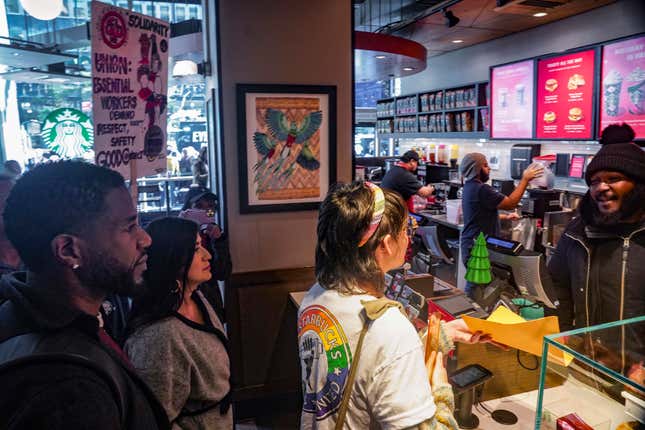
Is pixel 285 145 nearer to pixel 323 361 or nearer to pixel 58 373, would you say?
pixel 323 361

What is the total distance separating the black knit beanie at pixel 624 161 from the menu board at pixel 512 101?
185 inches

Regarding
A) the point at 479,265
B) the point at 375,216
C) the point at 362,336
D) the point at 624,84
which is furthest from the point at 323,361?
the point at 624,84

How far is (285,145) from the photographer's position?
123 inches

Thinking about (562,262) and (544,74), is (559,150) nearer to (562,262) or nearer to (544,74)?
(544,74)

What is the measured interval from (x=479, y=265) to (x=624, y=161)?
726 millimetres

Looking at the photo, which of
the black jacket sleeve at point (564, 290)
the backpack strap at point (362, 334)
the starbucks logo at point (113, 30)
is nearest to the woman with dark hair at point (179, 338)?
the backpack strap at point (362, 334)

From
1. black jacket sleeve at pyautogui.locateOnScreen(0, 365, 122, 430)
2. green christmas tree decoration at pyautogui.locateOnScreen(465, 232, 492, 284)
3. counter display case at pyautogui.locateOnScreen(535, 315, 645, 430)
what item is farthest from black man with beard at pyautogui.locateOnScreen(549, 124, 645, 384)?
black jacket sleeve at pyautogui.locateOnScreen(0, 365, 122, 430)

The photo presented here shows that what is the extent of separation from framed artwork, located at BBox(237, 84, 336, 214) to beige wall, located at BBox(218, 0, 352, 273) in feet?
0.19

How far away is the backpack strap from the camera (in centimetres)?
125

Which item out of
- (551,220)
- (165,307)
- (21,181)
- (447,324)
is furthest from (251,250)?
(551,220)

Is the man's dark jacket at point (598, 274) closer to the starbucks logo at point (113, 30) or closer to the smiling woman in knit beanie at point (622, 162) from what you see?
the smiling woman in knit beanie at point (622, 162)

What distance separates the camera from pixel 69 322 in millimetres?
913

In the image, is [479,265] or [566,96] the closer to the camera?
[479,265]

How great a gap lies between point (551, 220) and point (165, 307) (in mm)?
4896
